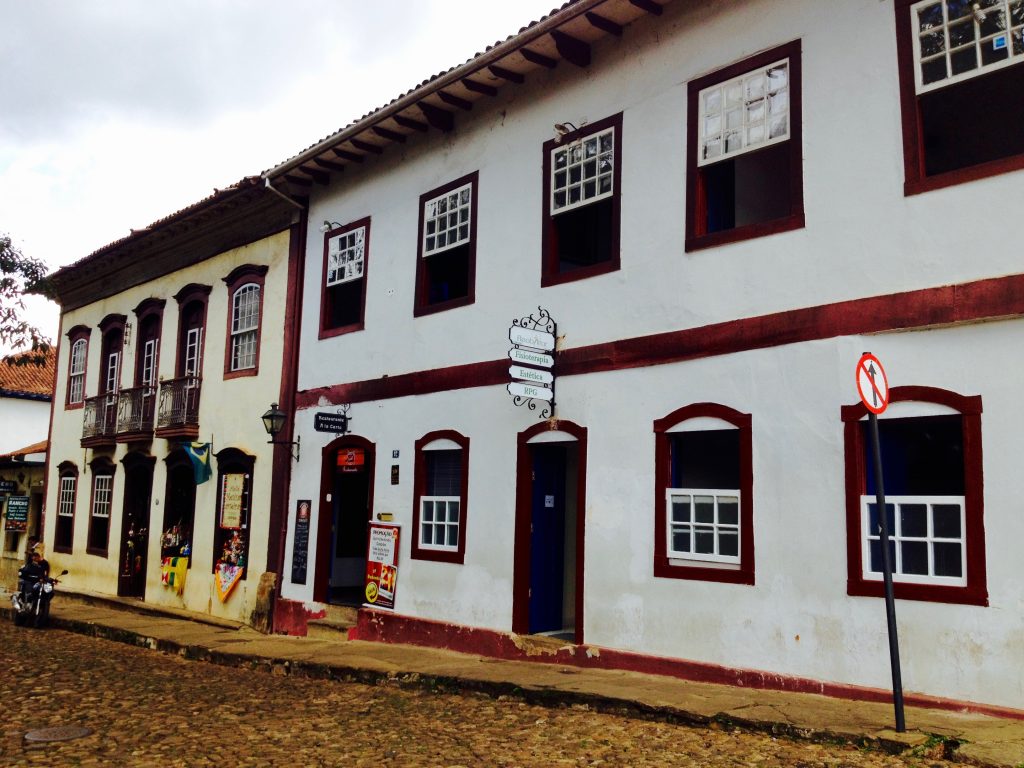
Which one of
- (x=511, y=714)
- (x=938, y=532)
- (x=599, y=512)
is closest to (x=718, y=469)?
(x=599, y=512)

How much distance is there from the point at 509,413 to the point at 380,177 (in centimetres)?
454

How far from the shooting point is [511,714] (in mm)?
8023

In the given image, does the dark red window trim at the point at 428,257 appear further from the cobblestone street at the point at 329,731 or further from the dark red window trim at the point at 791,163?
the cobblestone street at the point at 329,731

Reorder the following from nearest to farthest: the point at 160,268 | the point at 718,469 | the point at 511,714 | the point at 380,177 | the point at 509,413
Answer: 1. the point at 511,714
2. the point at 718,469
3. the point at 509,413
4. the point at 380,177
5. the point at 160,268

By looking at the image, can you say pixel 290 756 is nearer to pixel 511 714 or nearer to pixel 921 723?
pixel 511 714

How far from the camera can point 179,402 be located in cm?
1705

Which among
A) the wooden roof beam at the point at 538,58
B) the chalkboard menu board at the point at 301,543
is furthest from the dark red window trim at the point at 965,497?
the chalkboard menu board at the point at 301,543

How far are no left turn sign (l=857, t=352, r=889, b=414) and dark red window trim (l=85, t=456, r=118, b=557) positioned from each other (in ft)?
53.5

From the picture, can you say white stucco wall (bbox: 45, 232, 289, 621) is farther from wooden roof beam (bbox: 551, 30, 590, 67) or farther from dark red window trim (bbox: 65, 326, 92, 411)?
wooden roof beam (bbox: 551, 30, 590, 67)

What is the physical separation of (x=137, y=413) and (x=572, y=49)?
1176 centimetres

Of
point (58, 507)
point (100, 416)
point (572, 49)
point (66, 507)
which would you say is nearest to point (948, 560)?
point (572, 49)

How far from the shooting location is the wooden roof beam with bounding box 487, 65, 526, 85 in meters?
11.1

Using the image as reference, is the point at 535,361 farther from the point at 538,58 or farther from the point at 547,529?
the point at 538,58

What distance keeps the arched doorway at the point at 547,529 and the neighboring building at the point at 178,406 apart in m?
5.23
